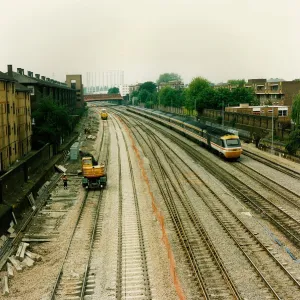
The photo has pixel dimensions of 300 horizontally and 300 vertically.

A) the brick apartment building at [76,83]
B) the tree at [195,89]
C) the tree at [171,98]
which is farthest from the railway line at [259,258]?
the brick apartment building at [76,83]

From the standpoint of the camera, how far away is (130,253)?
17500 mm

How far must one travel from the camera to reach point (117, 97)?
19500 centimetres

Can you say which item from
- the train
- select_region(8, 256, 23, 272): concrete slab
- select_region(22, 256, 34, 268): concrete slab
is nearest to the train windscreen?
the train

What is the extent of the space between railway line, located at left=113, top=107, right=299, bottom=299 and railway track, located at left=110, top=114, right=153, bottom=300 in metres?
4.36

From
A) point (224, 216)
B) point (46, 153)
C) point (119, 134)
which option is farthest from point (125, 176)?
point (119, 134)

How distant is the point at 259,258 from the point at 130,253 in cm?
559

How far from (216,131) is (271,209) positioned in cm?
2130

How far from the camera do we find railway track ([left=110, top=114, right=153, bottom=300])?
14.1 metres

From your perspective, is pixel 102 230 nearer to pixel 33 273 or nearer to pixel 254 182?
pixel 33 273

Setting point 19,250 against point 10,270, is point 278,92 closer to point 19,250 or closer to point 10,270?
point 19,250

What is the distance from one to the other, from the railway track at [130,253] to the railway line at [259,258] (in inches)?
172

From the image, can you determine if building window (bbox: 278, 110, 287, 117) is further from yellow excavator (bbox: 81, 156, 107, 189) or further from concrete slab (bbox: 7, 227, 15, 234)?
concrete slab (bbox: 7, 227, 15, 234)

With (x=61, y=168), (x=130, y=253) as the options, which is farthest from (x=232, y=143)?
(x=130, y=253)

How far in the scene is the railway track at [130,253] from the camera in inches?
556
